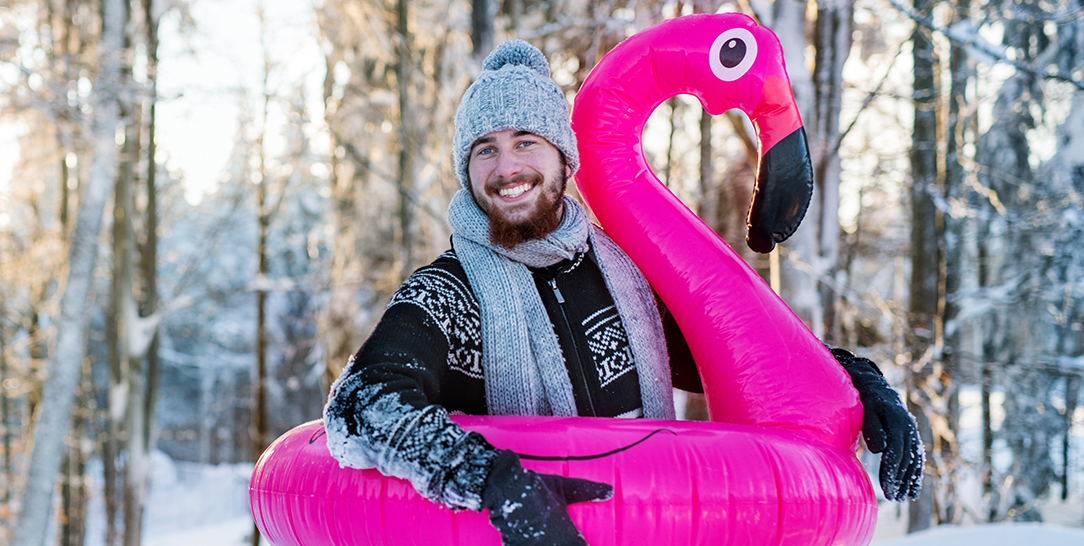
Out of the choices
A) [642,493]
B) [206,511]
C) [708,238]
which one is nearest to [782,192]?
[708,238]

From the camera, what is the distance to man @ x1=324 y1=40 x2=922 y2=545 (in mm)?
1392

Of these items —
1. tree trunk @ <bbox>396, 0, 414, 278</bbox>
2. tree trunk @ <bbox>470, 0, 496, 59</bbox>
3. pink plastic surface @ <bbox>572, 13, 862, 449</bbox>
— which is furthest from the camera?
tree trunk @ <bbox>396, 0, 414, 278</bbox>

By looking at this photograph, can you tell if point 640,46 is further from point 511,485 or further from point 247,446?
point 247,446

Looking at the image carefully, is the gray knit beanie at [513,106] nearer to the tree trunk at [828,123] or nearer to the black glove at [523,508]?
the black glove at [523,508]

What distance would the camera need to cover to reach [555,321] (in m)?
1.96

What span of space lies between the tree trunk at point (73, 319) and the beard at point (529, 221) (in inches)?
218

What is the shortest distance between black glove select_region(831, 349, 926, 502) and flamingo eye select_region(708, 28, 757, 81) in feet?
3.00

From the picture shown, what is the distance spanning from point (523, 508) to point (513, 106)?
1.14 meters

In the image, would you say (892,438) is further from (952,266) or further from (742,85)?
(952,266)

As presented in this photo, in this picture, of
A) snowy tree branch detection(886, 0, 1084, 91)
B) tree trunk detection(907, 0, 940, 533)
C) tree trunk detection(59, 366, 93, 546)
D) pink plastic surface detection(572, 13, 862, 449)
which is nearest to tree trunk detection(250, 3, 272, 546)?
tree trunk detection(59, 366, 93, 546)

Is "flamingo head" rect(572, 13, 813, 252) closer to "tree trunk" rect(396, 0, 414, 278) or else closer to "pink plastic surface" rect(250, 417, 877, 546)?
"pink plastic surface" rect(250, 417, 877, 546)

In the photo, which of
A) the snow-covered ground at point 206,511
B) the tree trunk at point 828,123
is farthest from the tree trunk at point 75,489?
the tree trunk at point 828,123

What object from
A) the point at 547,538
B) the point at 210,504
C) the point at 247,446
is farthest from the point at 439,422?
the point at 247,446

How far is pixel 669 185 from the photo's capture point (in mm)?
9273
